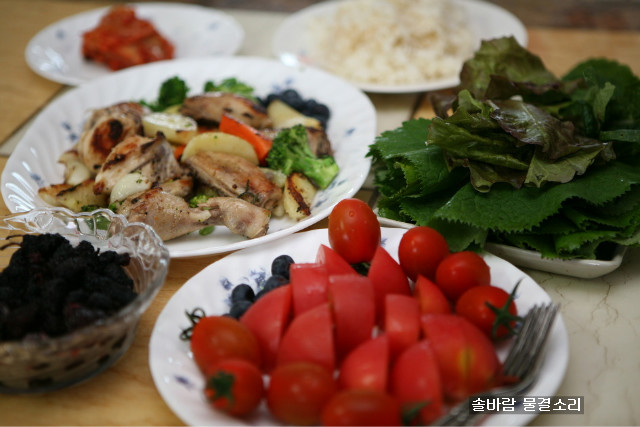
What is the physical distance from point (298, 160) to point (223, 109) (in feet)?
1.46

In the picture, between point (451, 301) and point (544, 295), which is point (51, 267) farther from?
point (544, 295)

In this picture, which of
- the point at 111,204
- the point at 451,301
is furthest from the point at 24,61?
the point at 451,301

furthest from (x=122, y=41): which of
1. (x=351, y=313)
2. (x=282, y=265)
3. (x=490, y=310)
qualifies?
(x=490, y=310)

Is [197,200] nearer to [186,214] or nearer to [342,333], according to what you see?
[186,214]

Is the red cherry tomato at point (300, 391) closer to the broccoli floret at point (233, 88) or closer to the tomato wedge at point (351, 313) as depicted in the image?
the tomato wedge at point (351, 313)

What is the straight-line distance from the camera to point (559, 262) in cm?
167

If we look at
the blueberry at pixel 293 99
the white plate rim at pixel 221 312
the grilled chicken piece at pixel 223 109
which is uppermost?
the grilled chicken piece at pixel 223 109

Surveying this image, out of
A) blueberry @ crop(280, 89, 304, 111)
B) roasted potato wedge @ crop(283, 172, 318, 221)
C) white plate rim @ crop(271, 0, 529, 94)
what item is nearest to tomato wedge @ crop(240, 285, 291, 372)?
roasted potato wedge @ crop(283, 172, 318, 221)

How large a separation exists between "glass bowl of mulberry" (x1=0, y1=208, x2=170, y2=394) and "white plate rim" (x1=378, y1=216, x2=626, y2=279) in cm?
95

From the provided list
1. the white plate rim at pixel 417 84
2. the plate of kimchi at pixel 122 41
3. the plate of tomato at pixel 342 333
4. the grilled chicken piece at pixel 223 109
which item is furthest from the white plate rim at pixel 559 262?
the plate of kimchi at pixel 122 41

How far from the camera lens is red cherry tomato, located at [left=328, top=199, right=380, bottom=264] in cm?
160

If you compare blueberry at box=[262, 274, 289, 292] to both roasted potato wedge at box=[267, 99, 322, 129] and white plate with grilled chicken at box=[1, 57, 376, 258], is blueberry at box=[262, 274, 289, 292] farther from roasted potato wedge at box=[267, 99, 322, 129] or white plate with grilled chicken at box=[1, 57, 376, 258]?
roasted potato wedge at box=[267, 99, 322, 129]

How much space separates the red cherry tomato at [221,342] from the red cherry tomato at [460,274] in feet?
1.61

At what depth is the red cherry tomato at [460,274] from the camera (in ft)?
4.74
